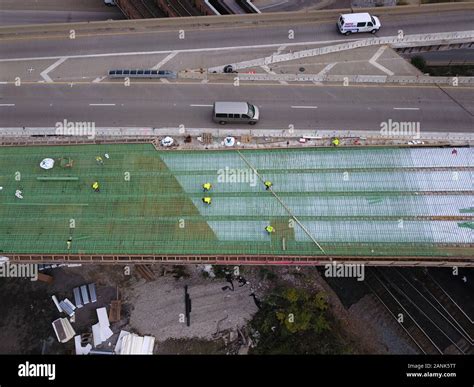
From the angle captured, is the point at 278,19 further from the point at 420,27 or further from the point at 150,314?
the point at 150,314

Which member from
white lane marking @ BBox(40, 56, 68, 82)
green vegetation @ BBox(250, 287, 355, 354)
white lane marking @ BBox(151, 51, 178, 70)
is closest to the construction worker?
green vegetation @ BBox(250, 287, 355, 354)

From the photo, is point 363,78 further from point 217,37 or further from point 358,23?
point 217,37

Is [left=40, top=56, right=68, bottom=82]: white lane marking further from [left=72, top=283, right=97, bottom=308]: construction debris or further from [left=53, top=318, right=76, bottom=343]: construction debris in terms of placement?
[left=53, top=318, right=76, bottom=343]: construction debris

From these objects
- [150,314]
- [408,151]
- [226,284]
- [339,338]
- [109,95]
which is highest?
[109,95]

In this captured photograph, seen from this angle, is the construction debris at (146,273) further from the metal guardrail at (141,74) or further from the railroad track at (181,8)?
the railroad track at (181,8)

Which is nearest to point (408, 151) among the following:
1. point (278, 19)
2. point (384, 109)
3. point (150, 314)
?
point (384, 109)

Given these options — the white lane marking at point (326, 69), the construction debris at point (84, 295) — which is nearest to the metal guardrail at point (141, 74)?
the white lane marking at point (326, 69)
